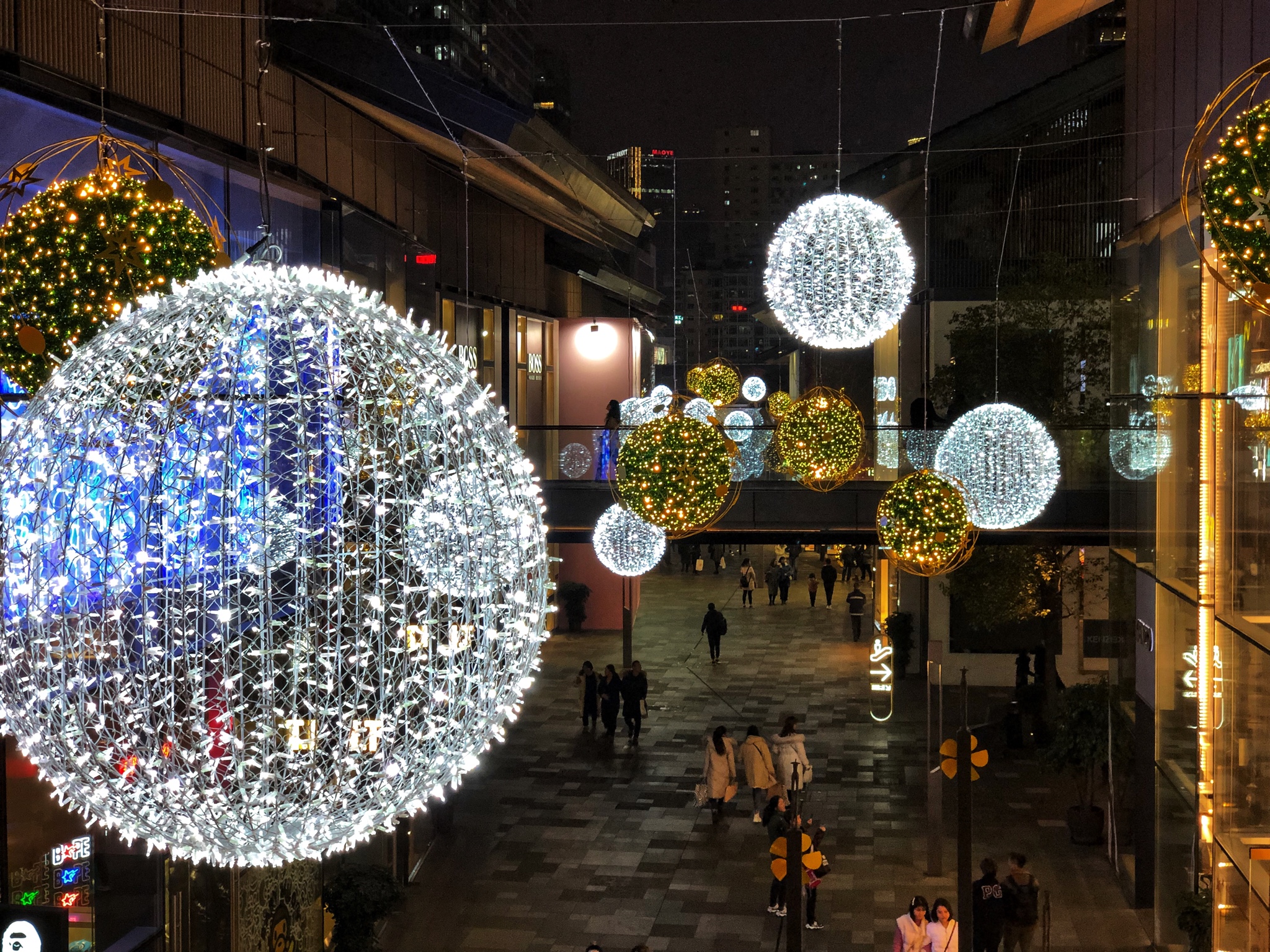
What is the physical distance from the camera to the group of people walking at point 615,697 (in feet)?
59.1

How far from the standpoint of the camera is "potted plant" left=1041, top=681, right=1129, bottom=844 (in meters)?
13.7

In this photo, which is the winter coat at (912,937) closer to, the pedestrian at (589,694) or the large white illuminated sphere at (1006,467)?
the large white illuminated sphere at (1006,467)

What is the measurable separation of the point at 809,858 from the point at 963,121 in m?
17.2

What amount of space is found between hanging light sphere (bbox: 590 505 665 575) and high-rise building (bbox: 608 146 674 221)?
5.09 meters

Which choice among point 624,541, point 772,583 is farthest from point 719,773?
point 772,583

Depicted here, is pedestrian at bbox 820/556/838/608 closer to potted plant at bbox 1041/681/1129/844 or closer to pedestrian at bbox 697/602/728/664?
pedestrian at bbox 697/602/728/664

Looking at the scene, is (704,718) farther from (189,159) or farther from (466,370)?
(466,370)

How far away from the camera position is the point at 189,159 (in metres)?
9.84

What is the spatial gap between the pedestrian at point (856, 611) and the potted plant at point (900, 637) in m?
2.19

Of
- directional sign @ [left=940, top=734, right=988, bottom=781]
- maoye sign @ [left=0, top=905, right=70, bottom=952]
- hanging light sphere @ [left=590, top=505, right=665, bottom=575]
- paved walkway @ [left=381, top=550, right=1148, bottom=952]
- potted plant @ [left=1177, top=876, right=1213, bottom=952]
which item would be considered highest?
hanging light sphere @ [left=590, top=505, right=665, bottom=575]

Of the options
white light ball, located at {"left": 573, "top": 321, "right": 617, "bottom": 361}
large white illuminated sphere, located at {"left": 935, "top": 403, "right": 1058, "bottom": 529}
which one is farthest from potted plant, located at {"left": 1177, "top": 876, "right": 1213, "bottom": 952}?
white light ball, located at {"left": 573, "top": 321, "right": 617, "bottom": 361}

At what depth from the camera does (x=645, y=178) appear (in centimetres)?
2528

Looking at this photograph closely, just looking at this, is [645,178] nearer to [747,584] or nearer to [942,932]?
[747,584]

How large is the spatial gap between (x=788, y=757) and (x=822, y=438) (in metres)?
3.44
